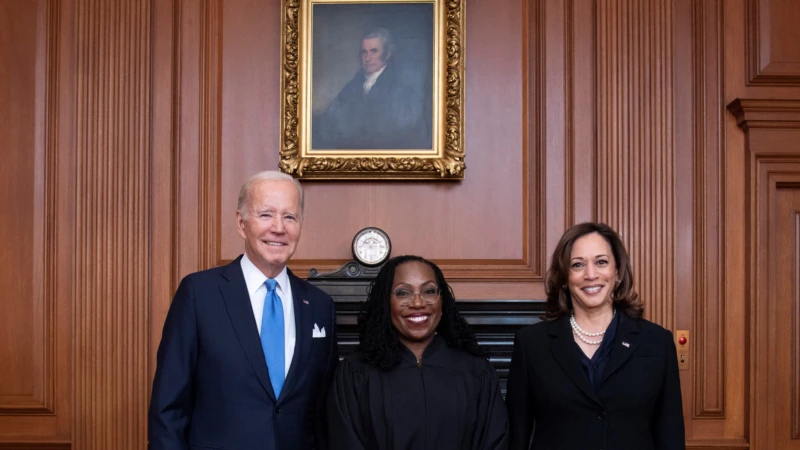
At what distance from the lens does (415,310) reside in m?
3.22

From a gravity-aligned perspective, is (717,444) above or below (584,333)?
below

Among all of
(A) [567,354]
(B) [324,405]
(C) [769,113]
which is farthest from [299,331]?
(C) [769,113]

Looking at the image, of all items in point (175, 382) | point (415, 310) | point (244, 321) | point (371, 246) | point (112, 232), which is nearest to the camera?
point (175, 382)

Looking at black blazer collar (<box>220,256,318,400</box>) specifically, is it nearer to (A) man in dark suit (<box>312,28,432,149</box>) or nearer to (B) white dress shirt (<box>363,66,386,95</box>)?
(A) man in dark suit (<box>312,28,432,149</box>)

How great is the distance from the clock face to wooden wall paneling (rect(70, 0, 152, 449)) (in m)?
1.08

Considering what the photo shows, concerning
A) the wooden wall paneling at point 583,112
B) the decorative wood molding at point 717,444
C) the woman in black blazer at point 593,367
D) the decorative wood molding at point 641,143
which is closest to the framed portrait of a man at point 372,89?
the wooden wall paneling at point 583,112

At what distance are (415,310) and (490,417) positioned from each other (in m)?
0.48

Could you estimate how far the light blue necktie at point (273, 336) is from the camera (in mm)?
3006

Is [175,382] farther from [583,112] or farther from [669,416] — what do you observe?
[583,112]

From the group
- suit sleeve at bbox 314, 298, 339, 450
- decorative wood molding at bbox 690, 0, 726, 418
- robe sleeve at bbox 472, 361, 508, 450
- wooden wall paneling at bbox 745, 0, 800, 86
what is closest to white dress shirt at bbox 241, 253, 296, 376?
suit sleeve at bbox 314, 298, 339, 450

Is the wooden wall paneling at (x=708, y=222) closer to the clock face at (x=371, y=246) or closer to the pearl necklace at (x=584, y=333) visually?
the pearl necklace at (x=584, y=333)

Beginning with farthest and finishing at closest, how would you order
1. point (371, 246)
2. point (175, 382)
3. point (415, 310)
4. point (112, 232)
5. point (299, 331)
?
point (112, 232), point (371, 246), point (415, 310), point (299, 331), point (175, 382)

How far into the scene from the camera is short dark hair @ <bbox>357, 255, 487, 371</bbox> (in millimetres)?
3205

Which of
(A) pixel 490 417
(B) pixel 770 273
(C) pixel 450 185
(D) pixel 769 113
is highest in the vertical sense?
(D) pixel 769 113
